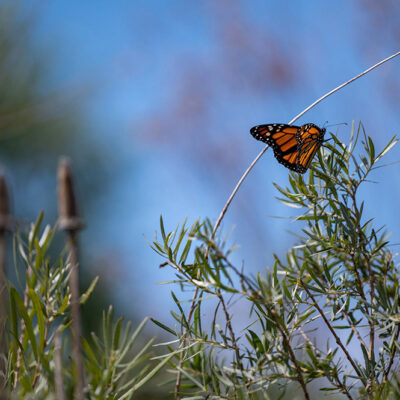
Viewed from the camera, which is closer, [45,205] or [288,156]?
[288,156]

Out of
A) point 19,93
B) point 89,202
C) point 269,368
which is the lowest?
point 269,368

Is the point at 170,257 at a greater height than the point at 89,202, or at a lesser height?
lesser

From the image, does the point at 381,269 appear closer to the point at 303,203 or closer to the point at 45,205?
the point at 303,203

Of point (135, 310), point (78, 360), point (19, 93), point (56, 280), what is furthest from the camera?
point (19, 93)

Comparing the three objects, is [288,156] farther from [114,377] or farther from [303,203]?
[114,377]

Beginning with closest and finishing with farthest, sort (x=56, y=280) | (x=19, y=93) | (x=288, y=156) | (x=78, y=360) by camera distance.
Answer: (x=78, y=360) → (x=56, y=280) → (x=288, y=156) → (x=19, y=93)

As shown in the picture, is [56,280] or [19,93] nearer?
[56,280]

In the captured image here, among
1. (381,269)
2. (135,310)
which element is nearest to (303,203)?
(381,269)

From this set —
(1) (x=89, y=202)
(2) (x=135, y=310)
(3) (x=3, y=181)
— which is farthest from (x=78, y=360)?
(1) (x=89, y=202)

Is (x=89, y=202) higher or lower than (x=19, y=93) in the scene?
lower
